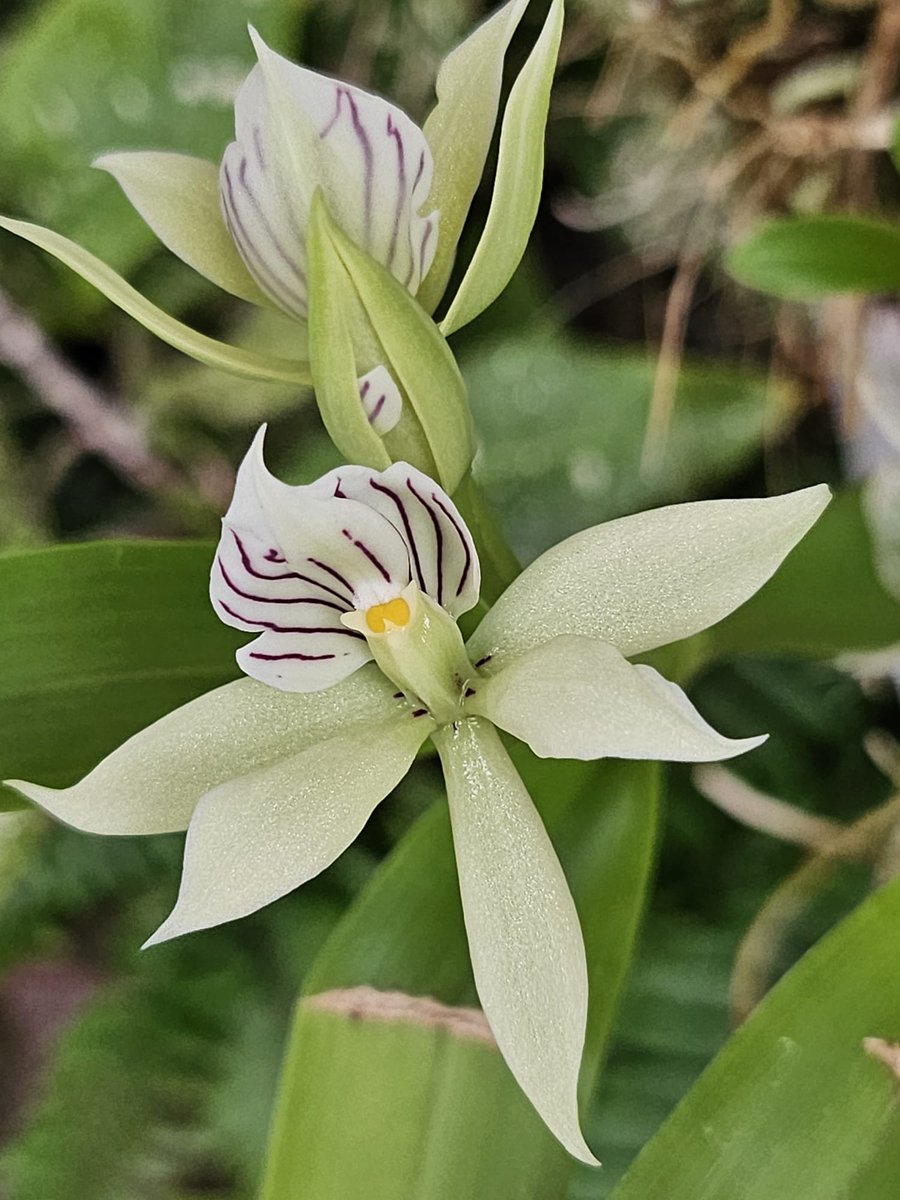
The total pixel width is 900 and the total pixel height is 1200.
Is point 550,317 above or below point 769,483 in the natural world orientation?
above

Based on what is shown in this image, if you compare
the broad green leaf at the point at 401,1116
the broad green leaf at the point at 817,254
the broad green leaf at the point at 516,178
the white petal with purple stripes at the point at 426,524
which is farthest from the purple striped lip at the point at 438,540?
the broad green leaf at the point at 817,254

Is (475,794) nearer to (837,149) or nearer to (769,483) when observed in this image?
(769,483)

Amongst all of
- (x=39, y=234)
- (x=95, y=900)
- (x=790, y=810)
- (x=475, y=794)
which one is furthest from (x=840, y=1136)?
(x=95, y=900)

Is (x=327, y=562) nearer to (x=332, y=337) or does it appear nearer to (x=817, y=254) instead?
(x=332, y=337)

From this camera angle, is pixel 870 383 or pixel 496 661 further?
pixel 870 383

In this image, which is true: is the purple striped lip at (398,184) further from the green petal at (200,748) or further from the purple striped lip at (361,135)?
the green petal at (200,748)

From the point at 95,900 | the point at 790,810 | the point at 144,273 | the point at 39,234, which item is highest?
the point at 39,234
